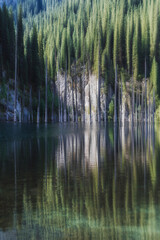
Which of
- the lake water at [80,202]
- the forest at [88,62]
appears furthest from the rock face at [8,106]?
the lake water at [80,202]

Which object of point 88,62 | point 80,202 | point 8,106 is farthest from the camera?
point 88,62

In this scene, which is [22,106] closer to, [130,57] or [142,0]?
[130,57]

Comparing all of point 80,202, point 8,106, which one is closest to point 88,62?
point 8,106

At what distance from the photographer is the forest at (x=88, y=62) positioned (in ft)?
195

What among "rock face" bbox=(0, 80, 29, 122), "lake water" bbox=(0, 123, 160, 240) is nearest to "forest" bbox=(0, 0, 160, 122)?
"rock face" bbox=(0, 80, 29, 122)

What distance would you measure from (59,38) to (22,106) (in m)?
56.7

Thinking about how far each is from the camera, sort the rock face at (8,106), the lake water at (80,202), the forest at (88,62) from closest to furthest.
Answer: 1. the lake water at (80,202)
2. the rock face at (8,106)
3. the forest at (88,62)

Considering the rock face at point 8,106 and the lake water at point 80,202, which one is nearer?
the lake water at point 80,202

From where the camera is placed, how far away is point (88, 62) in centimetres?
8112

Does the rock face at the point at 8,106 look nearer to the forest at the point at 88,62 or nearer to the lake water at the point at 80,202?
the forest at the point at 88,62

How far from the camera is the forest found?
2335 inches

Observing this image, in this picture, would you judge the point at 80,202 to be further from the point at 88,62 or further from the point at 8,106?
the point at 88,62

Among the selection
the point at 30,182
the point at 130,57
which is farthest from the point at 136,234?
the point at 130,57

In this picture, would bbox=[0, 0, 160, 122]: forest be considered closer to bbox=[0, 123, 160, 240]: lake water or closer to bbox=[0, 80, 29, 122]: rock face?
bbox=[0, 80, 29, 122]: rock face
